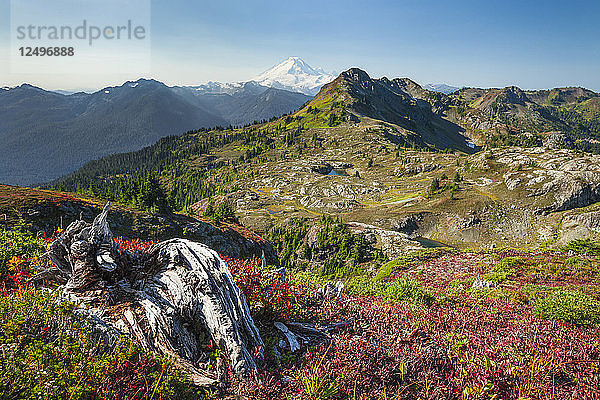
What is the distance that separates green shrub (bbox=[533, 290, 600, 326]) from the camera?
7.93 m

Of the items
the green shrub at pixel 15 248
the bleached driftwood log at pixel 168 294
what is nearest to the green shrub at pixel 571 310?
the bleached driftwood log at pixel 168 294

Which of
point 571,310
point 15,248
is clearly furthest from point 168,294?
point 571,310

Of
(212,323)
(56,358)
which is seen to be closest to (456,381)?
(212,323)

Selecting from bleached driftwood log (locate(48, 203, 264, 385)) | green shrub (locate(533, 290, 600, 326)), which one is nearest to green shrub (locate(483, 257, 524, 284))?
green shrub (locate(533, 290, 600, 326))

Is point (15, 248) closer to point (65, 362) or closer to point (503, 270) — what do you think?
point (65, 362)

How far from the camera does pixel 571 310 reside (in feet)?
26.7

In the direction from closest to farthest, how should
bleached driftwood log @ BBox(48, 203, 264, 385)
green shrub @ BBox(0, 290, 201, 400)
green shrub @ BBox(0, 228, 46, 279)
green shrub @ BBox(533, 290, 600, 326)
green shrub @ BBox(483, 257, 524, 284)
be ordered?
green shrub @ BBox(0, 290, 201, 400), bleached driftwood log @ BBox(48, 203, 264, 385), green shrub @ BBox(0, 228, 46, 279), green shrub @ BBox(533, 290, 600, 326), green shrub @ BBox(483, 257, 524, 284)

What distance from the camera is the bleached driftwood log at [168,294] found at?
4.79 m

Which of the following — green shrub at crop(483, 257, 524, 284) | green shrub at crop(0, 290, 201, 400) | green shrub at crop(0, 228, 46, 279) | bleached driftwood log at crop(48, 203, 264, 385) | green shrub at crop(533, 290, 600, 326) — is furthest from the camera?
green shrub at crop(483, 257, 524, 284)

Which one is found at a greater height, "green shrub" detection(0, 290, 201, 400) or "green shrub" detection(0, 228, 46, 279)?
"green shrub" detection(0, 228, 46, 279)

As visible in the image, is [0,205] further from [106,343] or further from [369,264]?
[369,264]

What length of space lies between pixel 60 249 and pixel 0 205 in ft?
72.0

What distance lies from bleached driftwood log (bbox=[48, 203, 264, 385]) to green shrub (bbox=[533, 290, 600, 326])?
863 cm

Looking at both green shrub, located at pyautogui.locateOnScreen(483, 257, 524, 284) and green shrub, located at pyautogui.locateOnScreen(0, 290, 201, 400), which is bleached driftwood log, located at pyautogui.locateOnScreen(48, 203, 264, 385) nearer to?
green shrub, located at pyautogui.locateOnScreen(0, 290, 201, 400)
